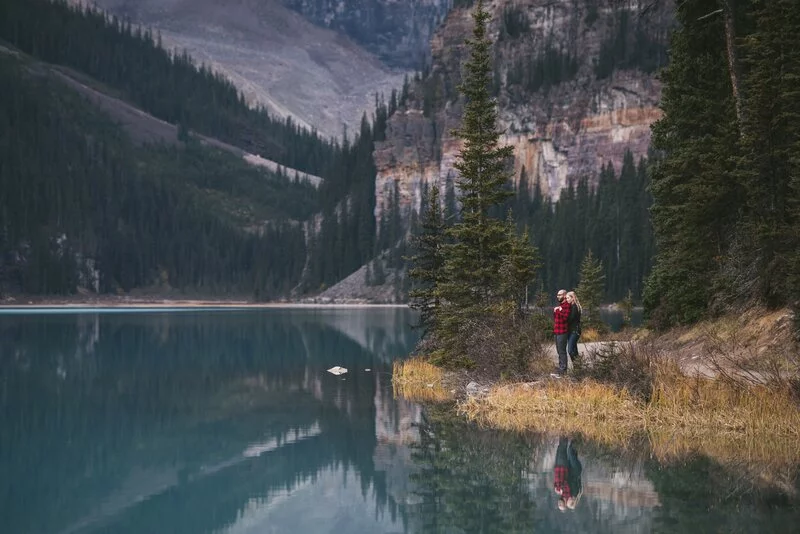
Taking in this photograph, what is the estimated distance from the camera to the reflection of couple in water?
55.3 ft

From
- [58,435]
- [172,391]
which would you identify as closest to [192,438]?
[58,435]

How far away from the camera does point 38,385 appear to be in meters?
39.2

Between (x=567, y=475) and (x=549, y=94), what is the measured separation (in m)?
150

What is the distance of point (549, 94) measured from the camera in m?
163

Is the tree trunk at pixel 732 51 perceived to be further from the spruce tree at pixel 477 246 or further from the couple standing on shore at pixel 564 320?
the couple standing on shore at pixel 564 320

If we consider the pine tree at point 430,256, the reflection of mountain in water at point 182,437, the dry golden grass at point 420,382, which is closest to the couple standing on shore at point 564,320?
the reflection of mountain in water at point 182,437

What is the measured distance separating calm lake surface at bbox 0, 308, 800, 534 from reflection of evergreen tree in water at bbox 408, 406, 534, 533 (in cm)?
6

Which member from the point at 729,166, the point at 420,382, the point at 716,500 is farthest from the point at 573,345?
the point at 716,500

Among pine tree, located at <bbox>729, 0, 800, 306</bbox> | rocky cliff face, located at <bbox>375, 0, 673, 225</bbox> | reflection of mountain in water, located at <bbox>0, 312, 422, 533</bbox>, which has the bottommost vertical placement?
reflection of mountain in water, located at <bbox>0, 312, 422, 533</bbox>

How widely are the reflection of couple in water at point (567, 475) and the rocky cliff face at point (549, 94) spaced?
421ft

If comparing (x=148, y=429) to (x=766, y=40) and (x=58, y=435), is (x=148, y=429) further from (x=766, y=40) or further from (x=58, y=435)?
(x=766, y=40)

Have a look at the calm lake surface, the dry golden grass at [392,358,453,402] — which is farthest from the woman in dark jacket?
the dry golden grass at [392,358,453,402]

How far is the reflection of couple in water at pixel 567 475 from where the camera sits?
55.3ft

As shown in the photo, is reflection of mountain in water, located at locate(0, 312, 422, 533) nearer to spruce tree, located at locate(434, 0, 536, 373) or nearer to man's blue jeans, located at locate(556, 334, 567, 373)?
spruce tree, located at locate(434, 0, 536, 373)
